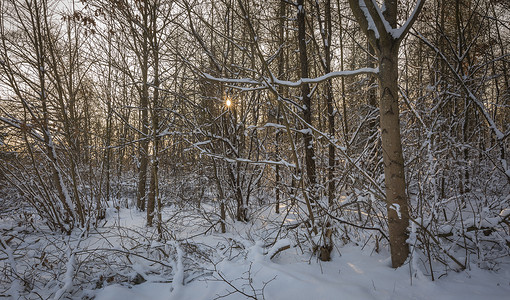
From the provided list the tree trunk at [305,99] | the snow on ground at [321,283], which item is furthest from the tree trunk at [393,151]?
the tree trunk at [305,99]

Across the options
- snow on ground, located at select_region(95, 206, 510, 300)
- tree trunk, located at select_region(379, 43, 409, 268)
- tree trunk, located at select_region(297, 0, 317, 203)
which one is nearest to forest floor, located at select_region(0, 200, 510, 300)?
snow on ground, located at select_region(95, 206, 510, 300)

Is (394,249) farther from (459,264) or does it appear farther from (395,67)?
(395,67)

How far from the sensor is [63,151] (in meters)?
5.36

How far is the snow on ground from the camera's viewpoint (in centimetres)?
199

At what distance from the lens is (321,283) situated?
2.18m

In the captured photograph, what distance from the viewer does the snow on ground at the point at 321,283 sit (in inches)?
78.4

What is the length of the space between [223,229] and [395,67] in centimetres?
404

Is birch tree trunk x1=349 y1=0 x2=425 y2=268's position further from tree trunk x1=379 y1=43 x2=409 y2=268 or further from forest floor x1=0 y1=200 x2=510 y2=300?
forest floor x1=0 y1=200 x2=510 y2=300

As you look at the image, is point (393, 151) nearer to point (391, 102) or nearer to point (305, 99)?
point (391, 102)

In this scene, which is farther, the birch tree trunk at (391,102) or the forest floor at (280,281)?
the birch tree trunk at (391,102)

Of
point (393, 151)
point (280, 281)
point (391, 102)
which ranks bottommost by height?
point (280, 281)

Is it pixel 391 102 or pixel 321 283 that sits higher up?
pixel 391 102

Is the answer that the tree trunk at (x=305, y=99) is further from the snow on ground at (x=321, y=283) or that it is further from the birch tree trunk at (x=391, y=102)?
the birch tree trunk at (x=391, y=102)

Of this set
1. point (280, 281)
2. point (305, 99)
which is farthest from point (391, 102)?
point (305, 99)
